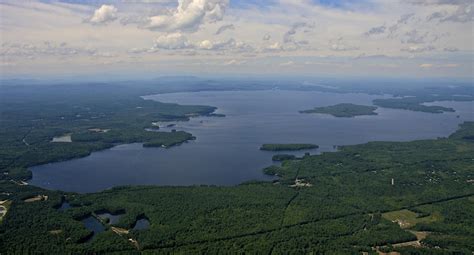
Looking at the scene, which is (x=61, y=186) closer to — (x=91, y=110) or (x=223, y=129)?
(x=223, y=129)

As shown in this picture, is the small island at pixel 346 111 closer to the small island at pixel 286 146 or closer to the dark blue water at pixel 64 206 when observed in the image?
the small island at pixel 286 146

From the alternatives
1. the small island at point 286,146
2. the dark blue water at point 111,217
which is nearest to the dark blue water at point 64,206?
the dark blue water at point 111,217

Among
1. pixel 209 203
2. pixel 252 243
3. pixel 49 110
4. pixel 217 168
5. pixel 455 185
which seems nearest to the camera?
pixel 252 243

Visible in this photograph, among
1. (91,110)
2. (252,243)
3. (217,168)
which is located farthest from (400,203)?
(91,110)

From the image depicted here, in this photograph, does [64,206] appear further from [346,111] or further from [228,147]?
[346,111]

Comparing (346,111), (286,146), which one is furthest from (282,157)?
(346,111)

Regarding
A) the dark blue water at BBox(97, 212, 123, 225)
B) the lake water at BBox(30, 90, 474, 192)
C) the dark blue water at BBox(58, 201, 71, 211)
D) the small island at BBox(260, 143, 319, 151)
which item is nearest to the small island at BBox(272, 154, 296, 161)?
the lake water at BBox(30, 90, 474, 192)
